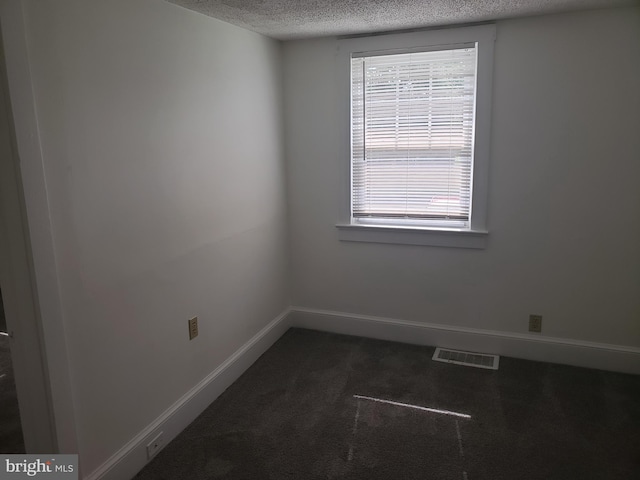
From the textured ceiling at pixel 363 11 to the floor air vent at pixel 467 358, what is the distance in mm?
2145

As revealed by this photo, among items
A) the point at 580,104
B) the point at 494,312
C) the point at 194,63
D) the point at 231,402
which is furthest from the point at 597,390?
the point at 194,63

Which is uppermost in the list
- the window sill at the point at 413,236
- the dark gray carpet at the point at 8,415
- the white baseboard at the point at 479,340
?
the window sill at the point at 413,236

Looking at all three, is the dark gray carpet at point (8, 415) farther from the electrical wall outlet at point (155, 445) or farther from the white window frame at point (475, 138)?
the white window frame at point (475, 138)

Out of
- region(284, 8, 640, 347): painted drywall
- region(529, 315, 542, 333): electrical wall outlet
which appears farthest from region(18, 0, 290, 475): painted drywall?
region(529, 315, 542, 333): electrical wall outlet

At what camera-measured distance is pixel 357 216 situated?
11.1 feet

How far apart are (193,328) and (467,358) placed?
5.97 feet

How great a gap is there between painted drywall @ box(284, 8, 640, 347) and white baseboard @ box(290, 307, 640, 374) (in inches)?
2.4

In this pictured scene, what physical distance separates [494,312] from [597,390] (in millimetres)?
730

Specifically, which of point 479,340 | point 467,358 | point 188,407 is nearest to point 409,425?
point 467,358

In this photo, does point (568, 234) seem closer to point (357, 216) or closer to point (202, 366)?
point (357, 216)

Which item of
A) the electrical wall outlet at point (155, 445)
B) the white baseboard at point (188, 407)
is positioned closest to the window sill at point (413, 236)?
the white baseboard at point (188, 407)

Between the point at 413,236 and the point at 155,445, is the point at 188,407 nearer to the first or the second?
the point at 155,445

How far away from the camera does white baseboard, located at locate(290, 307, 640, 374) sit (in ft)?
9.48

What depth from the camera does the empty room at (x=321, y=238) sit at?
1.75 m
